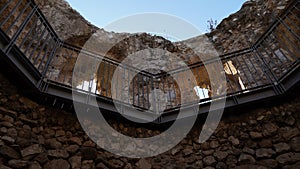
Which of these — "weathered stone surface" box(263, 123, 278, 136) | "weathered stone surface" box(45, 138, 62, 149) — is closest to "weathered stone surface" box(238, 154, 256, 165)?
"weathered stone surface" box(263, 123, 278, 136)

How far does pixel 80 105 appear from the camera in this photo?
12.0 ft

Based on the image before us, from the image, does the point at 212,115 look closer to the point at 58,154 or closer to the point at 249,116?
the point at 249,116

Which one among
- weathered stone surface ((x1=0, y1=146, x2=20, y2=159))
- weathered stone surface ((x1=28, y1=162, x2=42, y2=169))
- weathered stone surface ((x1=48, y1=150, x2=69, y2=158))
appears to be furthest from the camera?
weathered stone surface ((x1=48, y1=150, x2=69, y2=158))

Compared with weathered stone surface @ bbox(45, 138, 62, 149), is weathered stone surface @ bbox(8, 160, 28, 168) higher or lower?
lower

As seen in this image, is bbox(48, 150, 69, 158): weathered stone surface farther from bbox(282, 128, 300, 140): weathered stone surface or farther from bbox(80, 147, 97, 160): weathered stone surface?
bbox(282, 128, 300, 140): weathered stone surface

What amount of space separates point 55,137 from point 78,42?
5.98 metres

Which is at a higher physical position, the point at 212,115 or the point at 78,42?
the point at 78,42

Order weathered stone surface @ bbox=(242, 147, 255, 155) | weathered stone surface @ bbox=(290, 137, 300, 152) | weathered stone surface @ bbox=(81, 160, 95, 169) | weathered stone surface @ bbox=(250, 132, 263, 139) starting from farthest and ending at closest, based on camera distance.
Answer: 1. weathered stone surface @ bbox=(250, 132, 263, 139)
2. weathered stone surface @ bbox=(242, 147, 255, 155)
3. weathered stone surface @ bbox=(290, 137, 300, 152)
4. weathered stone surface @ bbox=(81, 160, 95, 169)

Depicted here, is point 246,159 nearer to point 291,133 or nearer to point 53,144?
point 291,133

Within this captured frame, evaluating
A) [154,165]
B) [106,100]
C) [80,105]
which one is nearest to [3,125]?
[80,105]

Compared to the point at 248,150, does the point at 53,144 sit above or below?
above

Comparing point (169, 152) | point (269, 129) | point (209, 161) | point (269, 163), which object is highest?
point (269, 129)

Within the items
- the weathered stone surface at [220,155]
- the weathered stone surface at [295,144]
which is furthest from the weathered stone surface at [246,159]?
the weathered stone surface at [295,144]

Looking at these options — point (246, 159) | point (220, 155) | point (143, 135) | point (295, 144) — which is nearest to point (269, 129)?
point (295, 144)
